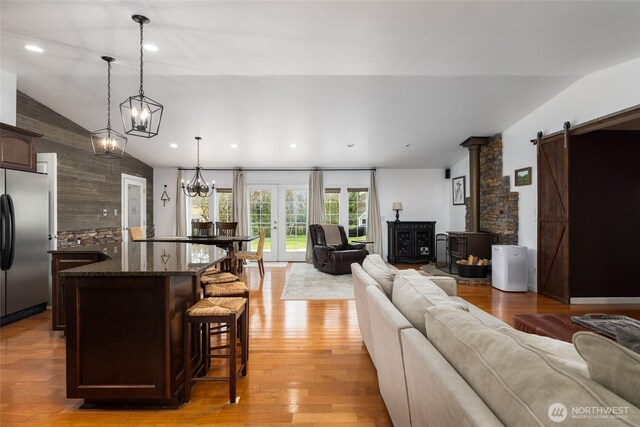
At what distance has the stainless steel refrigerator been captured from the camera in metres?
3.57

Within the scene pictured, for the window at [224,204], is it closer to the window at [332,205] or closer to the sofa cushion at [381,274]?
the window at [332,205]

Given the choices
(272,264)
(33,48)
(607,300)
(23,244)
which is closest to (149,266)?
(23,244)

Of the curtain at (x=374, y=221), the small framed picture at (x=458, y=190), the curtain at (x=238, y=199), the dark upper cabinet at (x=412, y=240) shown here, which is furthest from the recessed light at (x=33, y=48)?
the small framed picture at (x=458, y=190)

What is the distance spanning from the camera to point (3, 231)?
3.56m

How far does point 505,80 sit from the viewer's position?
4188mm

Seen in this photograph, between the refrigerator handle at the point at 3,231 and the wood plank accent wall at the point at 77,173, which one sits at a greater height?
the wood plank accent wall at the point at 77,173

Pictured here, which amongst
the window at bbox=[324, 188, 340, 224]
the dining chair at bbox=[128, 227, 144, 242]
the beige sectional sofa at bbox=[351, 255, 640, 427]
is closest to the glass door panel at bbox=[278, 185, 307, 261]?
the window at bbox=[324, 188, 340, 224]

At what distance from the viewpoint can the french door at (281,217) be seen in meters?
8.24

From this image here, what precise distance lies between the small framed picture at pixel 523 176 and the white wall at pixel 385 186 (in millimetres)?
2814

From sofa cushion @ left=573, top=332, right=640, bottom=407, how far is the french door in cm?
751

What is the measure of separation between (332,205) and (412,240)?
7.06 feet

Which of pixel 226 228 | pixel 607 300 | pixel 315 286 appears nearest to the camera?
pixel 607 300

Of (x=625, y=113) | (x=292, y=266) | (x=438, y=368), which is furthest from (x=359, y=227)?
(x=438, y=368)

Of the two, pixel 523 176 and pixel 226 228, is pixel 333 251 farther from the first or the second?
pixel 523 176
